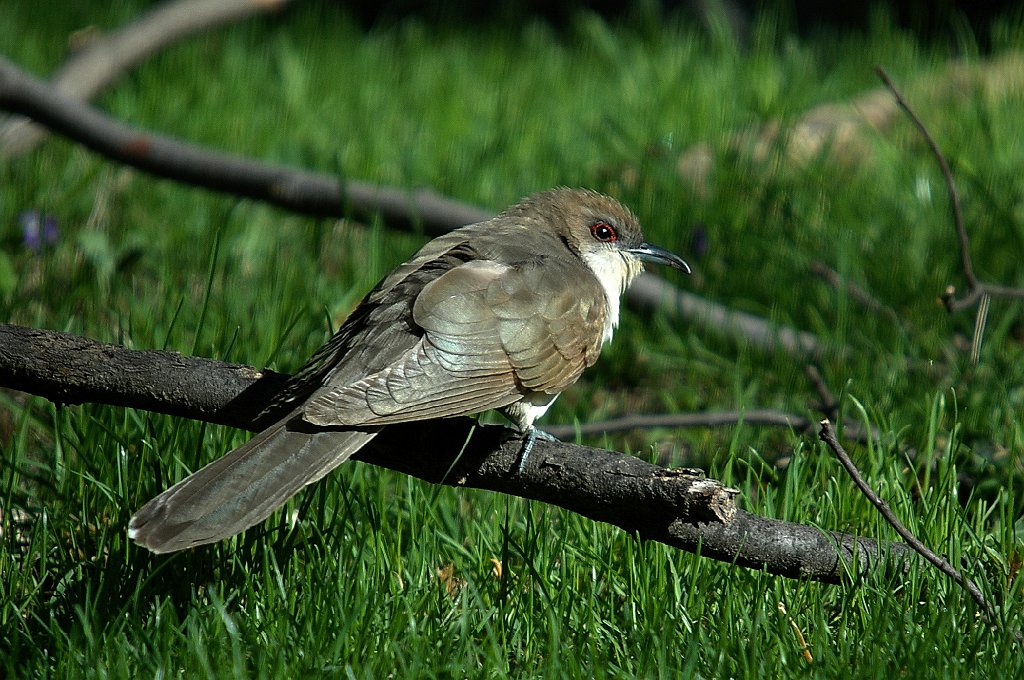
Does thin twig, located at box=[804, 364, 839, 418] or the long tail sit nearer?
the long tail

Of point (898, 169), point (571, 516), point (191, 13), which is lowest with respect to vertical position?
point (571, 516)

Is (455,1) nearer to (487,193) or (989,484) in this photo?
(487,193)

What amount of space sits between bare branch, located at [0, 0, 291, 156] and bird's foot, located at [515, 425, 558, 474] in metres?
4.00

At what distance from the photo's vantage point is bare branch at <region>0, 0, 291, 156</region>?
6.24 m

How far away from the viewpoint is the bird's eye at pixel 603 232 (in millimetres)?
4164

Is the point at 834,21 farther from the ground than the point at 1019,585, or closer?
farther from the ground

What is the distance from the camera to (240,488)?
266cm

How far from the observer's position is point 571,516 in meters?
3.53

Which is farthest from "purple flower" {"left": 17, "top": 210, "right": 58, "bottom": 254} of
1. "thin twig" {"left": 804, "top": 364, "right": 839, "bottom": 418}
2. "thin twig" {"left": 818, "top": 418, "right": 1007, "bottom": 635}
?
"thin twig" {"left": 818, "top": 418, "right": 1007, "bottom": 635}

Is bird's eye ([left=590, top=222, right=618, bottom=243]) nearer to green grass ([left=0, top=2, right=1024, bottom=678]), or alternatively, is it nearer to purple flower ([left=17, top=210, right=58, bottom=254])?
green grass ([left=0, top=2, right=1024, bottom=678])

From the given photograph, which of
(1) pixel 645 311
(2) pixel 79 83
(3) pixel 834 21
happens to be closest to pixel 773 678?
(1) pixel 645 311

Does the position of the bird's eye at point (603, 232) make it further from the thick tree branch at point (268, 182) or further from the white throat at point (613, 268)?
the thick tree branch at point (268, 182)

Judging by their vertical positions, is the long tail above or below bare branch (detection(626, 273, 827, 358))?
above

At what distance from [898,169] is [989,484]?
2.79m
